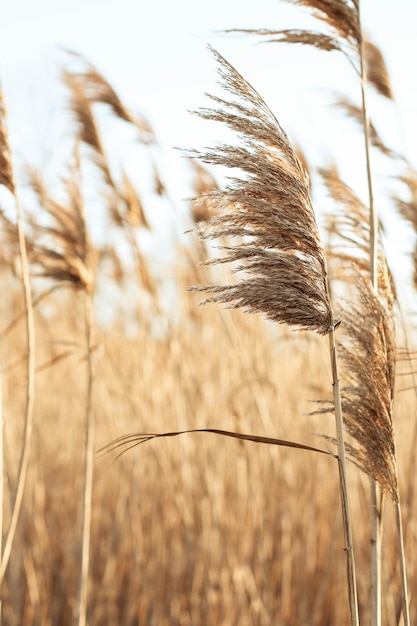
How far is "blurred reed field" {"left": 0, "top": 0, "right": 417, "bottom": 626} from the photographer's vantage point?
1210mm

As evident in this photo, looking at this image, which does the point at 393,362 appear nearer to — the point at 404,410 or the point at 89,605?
the point at 89,605

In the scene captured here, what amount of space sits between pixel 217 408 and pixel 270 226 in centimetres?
269

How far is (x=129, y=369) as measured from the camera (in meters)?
4.76

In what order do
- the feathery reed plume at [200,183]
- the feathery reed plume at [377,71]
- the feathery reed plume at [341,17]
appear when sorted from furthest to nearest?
the feathery reed plume at [200,183], the feathery reed plume at [377,71], the feathery reed plume at [341,17]

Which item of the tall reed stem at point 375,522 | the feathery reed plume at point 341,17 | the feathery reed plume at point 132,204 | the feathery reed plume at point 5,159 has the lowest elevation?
the tall reed stem at point 375,522

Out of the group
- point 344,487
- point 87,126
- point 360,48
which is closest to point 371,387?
point 344,487

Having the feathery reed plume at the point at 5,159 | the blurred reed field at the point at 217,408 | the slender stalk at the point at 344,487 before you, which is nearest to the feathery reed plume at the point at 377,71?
the blurred reed field at the point at 217,408

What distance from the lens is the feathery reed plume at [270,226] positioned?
1169 millimetres

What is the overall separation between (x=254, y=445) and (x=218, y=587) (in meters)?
0.55

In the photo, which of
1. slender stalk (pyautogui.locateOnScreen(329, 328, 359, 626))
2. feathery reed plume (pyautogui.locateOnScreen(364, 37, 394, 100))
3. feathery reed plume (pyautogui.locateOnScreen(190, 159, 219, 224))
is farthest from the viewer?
feathery reed plume (pyautogui.locateOnScreen(190, 159, 219, 224))

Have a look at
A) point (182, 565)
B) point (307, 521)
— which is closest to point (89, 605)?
point (182, 565)

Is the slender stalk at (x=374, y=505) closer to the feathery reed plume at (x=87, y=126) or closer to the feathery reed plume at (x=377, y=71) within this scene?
the feathery reed plume at (x=377, y=71)

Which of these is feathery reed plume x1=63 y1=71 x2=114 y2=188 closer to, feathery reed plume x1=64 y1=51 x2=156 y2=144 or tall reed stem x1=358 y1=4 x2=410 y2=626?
feathery reed plume x1=64 y1=51 x2=156 y2=144

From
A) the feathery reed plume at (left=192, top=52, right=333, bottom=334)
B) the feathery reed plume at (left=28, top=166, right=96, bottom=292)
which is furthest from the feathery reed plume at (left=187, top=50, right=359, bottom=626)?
the feathery reed plume at (left=28, top=166, right=96, bottom=292)
